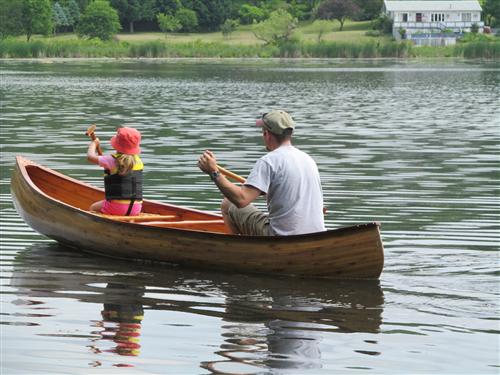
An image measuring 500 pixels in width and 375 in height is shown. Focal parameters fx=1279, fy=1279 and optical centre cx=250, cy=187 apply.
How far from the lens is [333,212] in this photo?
15.1m

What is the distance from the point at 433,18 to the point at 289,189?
136248 millimetres

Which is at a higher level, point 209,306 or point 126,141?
point 126,141

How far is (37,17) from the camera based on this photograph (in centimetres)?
12088

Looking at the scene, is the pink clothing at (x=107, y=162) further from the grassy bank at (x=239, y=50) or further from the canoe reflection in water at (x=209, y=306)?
the grassy bank at (x=239, y=50)

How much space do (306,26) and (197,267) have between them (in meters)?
134

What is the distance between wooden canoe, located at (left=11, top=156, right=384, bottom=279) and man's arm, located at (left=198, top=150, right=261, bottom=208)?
40 cm

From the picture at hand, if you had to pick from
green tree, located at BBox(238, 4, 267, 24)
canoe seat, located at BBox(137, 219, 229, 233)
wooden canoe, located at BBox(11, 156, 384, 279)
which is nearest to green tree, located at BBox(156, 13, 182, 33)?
green tree, located at BBox(238, 4, 267, 24)

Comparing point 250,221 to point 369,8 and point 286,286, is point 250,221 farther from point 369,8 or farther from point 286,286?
point 369,8

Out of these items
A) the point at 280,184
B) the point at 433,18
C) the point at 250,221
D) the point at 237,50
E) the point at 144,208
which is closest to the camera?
the point at 280,184

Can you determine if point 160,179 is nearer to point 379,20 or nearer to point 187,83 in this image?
point 187,83

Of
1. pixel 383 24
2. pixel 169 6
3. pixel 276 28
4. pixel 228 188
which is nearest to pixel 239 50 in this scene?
pixel 276 28

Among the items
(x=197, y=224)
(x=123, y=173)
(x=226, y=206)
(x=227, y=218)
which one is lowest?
(x=197, y=224)

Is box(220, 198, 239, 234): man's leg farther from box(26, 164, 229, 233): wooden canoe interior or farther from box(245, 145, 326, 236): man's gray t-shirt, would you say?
box(26, 164, 229, 233): wooden canoe interior

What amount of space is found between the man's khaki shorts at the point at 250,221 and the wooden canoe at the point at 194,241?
0.25 metres
